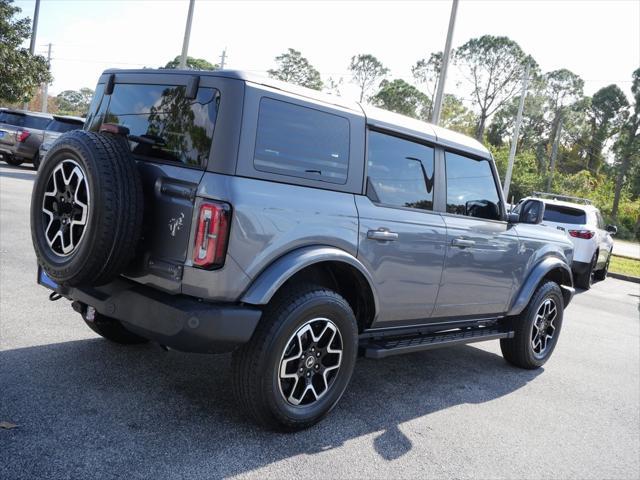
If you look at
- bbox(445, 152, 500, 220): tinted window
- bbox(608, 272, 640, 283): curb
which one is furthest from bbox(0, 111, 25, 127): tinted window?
bbox(608, 272, 640, 283): curb

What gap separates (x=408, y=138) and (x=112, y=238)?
7.17 ft

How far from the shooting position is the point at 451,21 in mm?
14750

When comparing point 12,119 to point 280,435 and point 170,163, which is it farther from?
point 280,435

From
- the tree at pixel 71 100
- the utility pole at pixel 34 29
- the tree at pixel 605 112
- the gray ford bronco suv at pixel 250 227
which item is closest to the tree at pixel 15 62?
the utility pole at pixel 34 29

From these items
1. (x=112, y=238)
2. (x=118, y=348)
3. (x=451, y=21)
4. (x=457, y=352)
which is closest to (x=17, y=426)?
(x=112, y=238)

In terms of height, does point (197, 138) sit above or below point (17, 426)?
above

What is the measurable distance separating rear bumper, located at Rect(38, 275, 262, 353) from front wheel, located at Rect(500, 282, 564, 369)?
319cm

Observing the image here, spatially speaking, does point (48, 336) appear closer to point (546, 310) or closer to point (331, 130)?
point (331, 130)

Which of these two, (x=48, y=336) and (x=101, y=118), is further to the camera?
(x=48, y=336)

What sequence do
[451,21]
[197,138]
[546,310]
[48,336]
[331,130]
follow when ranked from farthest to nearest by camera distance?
[451,21] < [546,310] < [48,336] < [331,130] < [197,138]

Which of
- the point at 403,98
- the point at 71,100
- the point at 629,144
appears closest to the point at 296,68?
the point at 403,98

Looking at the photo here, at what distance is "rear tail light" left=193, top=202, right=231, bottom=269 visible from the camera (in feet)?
9.70

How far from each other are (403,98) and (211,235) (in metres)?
58.5

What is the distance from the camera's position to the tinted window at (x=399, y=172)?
3875 millimetres
